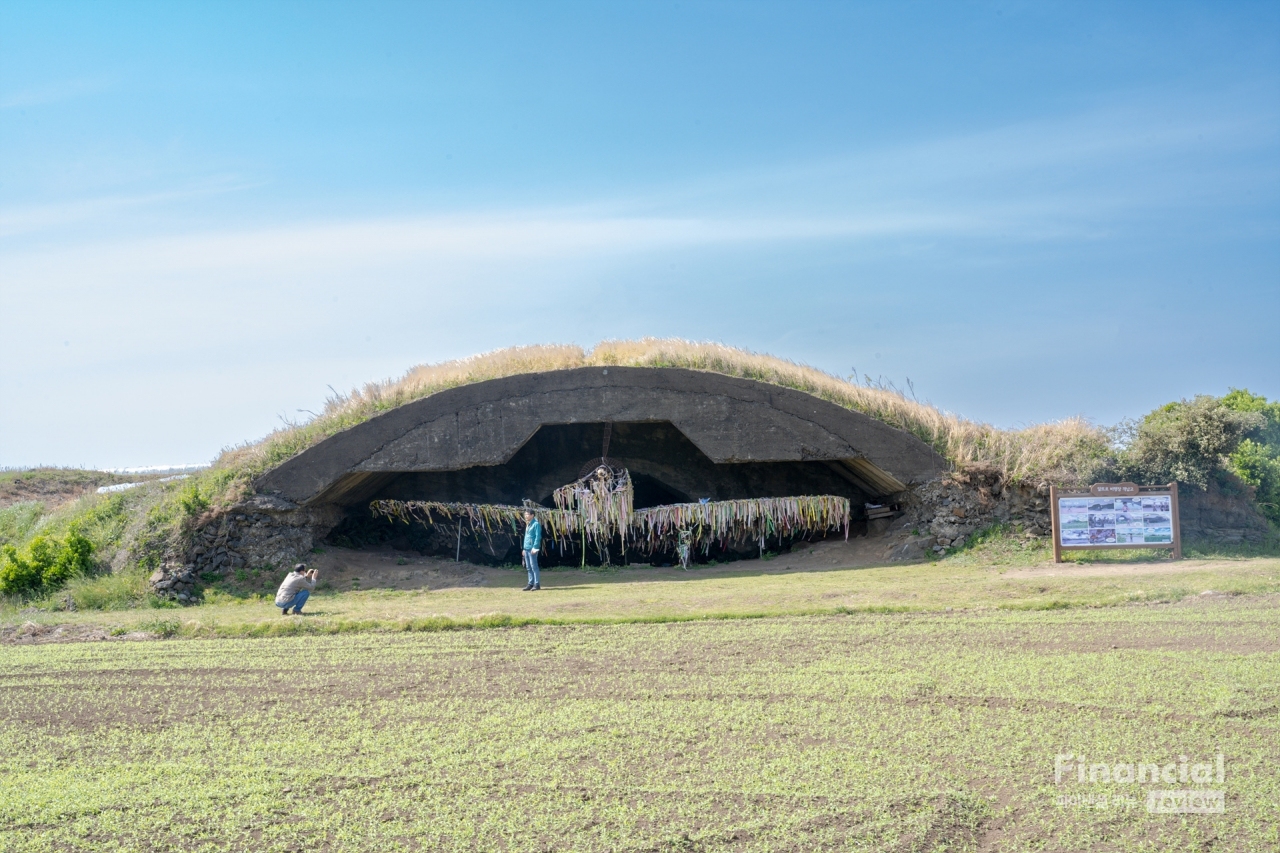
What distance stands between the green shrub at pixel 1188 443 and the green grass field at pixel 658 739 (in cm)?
781

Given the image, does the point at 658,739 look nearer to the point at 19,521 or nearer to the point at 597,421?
the point at 597,421


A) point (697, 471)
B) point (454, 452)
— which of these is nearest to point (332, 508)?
point (454, 452)

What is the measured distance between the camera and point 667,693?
8125 mm

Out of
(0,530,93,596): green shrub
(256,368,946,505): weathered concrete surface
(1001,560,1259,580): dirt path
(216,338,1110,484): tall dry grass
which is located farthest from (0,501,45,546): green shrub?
(1001,560,1259,580): dirt path

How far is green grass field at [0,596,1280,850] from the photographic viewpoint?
5.29m

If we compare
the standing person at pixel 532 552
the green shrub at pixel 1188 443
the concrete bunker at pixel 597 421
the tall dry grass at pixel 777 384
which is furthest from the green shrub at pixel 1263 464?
the standing person at pixel 532 552

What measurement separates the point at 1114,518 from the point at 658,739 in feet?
37.6

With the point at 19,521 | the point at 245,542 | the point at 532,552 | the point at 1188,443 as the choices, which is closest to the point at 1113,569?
the point at 1188,443

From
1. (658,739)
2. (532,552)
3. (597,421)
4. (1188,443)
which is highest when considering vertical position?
(597,421)

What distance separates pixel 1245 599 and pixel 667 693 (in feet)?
25.8

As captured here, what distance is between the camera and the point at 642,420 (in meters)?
18.2

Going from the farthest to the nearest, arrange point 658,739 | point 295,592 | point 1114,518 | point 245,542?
point 245,542 → point 1114,518 → point 295,592 → point 658,739

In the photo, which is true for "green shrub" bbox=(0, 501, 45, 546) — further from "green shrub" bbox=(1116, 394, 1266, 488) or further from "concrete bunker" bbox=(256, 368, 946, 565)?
"green shrub" bbox=(1116, 394, 1266, 488)

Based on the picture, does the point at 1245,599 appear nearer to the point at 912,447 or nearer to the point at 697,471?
the point at 912,447
